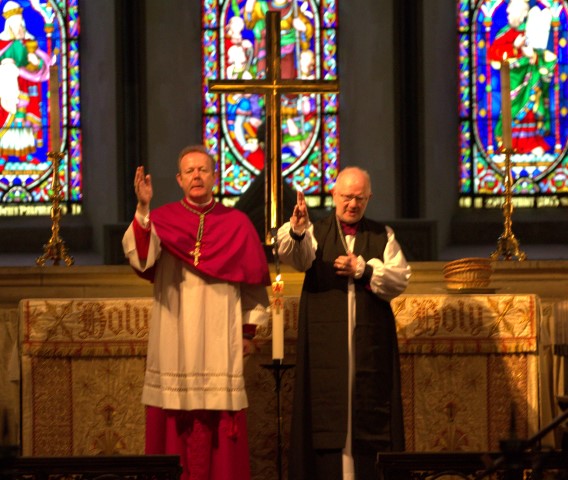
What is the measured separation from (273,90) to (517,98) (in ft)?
15.8

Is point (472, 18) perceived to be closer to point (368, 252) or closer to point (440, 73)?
point (440, 73)

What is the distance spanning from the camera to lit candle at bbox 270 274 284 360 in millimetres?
6547

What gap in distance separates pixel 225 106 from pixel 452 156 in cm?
204

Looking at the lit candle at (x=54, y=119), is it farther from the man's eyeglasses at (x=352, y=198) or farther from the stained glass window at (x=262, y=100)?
the stained glass window at (x=262, y=100)

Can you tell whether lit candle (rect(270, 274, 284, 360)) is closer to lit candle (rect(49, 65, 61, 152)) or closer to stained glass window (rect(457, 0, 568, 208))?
lit candle (rect(49, 65, 61, 152))

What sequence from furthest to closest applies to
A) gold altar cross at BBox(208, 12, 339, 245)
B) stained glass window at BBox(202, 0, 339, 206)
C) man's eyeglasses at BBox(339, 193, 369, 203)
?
stained glass window at BBox(202, 0, 339, 206), gold altar cross at BBox(208, 12, 339, 245), man's eyeglasses at BBox(339, 193, 369, 203)

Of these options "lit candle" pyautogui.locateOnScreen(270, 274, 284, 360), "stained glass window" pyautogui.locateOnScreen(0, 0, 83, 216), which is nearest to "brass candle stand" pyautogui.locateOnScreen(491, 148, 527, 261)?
"lit candle" pyautogui.locateOnScreen(270, 274, 284, 360)

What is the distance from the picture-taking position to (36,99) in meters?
11.9

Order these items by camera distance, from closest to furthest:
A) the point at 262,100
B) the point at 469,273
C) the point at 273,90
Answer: the point at 469,273, the point at 273,90, the point at 262,100

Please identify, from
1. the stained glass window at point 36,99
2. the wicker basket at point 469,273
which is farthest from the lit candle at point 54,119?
the stained glass window at point 36,99

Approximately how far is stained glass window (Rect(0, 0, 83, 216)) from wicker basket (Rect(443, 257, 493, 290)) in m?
4.99

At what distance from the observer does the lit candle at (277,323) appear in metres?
6.55

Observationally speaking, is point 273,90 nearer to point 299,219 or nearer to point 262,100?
point 299,219

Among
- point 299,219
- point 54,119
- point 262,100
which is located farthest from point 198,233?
point 262,100
